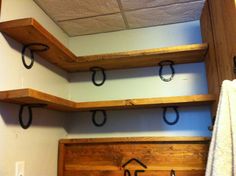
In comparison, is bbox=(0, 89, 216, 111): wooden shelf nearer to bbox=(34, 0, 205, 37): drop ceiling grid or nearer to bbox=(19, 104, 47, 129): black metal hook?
bbox=(19, 104, 47, 129): black metal hook

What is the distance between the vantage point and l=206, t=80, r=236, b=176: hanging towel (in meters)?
0.73

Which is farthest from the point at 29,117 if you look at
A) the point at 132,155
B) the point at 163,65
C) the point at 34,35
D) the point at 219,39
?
the point at 219,39

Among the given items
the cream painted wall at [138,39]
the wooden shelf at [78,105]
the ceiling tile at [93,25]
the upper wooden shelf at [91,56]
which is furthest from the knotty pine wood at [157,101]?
the ceiling tile at [93,25]

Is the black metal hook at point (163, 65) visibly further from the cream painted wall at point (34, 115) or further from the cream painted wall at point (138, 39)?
the cream painted wall at point (34, 115)

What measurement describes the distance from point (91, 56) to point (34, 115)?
448mm

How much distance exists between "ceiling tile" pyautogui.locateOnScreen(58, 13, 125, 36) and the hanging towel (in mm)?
816

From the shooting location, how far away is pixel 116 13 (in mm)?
1321

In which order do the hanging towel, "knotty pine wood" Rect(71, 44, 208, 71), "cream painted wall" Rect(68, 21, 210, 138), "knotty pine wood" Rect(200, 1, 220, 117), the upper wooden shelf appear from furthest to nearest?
1. "cream painted wall" Rect(68, 21, 210, 138)
2. "knotty pine wood" Rect(71, 44, 208, 71)
3. "knotty pine wood" Rect(200, 1, 220, 117)
4. the upper wooden shelf
5. the hanging towel

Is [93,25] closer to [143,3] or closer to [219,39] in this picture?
[143,3]

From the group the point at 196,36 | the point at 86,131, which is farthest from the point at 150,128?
the point at 196,36

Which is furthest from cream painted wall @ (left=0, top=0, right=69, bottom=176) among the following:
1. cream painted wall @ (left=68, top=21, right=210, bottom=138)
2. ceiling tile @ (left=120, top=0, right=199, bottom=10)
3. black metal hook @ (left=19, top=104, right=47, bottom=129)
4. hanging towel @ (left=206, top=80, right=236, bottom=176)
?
hanging towel @ (left=206, top=80, right=236, bottom=176)

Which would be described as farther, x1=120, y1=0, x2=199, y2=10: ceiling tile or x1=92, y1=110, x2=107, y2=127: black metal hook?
x1=92, y1=110, x2=107, y2=127: black metal hook

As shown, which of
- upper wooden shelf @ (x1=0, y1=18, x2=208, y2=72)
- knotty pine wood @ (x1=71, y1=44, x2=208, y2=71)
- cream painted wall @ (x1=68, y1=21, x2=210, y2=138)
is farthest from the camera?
cream painted wall @ (x1=68, y1=21, x2=210, y2=138)

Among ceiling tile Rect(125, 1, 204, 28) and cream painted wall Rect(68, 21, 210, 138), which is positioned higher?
ceiling tile Rect(125, 1, 204, 28)
